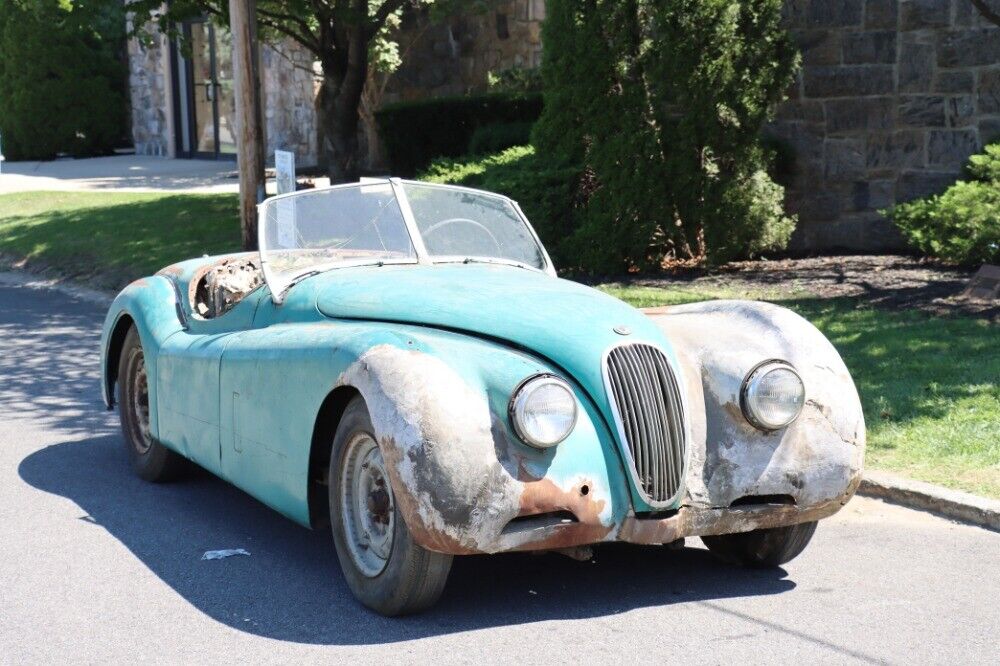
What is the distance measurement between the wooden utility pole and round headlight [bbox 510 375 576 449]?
347 inches

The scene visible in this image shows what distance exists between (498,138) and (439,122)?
273 cm

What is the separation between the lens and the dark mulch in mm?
10234

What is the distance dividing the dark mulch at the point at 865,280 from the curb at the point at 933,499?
357 cm

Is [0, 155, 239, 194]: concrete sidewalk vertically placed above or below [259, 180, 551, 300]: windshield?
above

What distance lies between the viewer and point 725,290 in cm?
1120

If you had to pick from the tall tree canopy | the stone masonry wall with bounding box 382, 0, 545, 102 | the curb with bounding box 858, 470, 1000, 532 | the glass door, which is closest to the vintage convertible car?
the curb with bounding box 858, 470, 1000, 532

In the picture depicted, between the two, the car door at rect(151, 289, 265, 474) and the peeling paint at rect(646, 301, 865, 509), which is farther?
the car door at rect(151, 289, 265, 474)

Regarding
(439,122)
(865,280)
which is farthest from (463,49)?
(865,280)

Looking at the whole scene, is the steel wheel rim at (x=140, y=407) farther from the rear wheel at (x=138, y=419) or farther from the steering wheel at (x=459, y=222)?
the steering wheel at (x=459, y=222)

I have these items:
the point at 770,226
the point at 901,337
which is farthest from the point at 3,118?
the point at 901,337

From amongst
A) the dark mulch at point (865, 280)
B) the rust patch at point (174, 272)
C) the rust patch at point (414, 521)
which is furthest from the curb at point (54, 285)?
the rust patch at point (414, 521)

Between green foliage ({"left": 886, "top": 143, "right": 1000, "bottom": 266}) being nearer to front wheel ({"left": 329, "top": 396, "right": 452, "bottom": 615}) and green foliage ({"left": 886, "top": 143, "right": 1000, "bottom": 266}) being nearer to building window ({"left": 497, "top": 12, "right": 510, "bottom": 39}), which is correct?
front wheel ({"left": 329, "top": 396, "right": 452, "bottom": 615})

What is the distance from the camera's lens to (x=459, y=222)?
6227 millimetres

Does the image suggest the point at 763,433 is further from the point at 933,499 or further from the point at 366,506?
the point at 933,499
